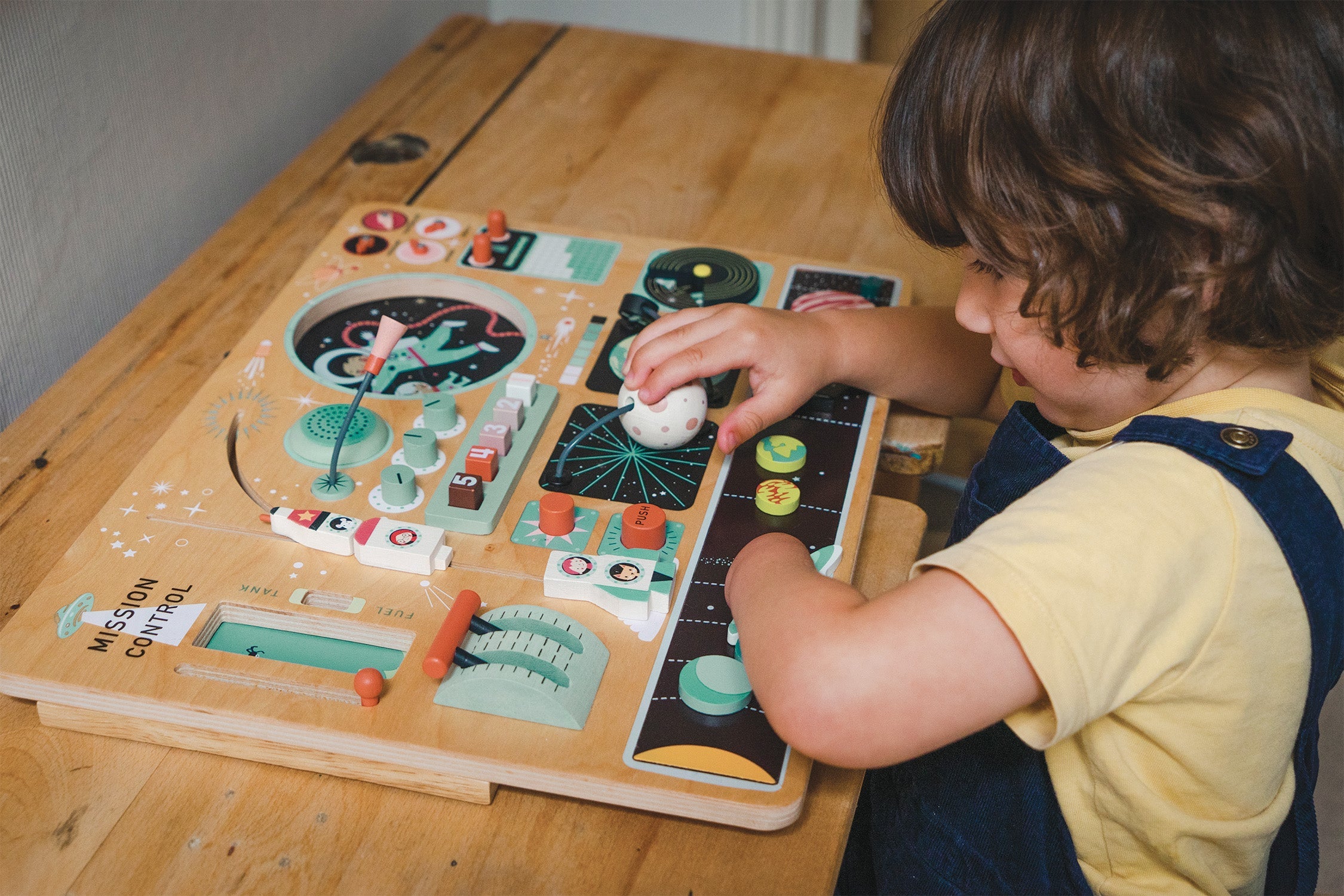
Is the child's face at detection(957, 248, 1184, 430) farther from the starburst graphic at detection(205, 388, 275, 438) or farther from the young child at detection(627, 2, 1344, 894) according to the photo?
the starburst graphic at detection(205, 388, 275, 438)

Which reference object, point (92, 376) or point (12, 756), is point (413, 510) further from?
point (92, 376)

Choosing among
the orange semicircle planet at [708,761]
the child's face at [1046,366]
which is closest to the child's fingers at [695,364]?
the child's face at [1046,366]

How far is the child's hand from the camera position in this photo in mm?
949

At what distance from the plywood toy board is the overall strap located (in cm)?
26

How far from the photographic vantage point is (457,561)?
852mm

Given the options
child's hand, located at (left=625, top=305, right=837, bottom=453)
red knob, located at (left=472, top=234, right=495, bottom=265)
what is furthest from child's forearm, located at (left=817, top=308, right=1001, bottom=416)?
red knob, located at (left=472, top=234, right=495, bottom=265)

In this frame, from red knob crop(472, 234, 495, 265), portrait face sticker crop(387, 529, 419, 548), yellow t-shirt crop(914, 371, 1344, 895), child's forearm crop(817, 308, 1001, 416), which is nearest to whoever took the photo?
yellow t-shirt crop(914, 371, 1344, 895)

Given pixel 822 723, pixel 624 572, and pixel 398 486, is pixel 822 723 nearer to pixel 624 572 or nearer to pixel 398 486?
pixel 624 572

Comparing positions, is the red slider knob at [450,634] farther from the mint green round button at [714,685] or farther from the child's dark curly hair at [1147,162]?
the child's dark curly hair at [1147,162]

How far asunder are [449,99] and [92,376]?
764 mm

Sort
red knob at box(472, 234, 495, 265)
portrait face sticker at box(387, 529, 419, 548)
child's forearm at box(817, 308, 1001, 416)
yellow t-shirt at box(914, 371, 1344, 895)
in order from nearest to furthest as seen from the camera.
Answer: yellow t-shirt at box(914, 371, 1344, 895) → portrait face sticker at box(387, 529, 419, 548) → child's forearm at box(817, 308, 1001, 416) → red knob at box(472, 234, 495, 265)

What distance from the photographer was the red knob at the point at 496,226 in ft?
4.01

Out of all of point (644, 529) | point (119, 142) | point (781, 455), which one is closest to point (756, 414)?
point (781, 455)

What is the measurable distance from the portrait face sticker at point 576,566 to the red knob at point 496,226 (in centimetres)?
52
